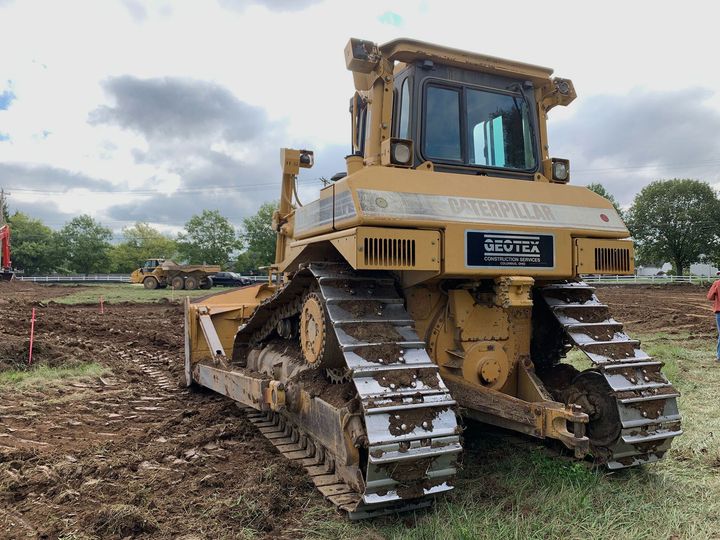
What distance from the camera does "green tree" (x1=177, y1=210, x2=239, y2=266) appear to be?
7038 centimetres

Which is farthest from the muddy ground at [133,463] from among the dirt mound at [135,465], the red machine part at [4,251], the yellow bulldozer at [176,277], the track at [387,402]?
the red machine part at [4,251]

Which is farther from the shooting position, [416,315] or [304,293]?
[304,293]

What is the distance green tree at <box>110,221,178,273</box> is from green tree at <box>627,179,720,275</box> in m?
65.3

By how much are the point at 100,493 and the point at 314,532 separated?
1.68 m

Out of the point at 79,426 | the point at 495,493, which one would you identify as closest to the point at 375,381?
the point at 495,493

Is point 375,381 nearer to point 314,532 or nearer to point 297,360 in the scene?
point 314,532

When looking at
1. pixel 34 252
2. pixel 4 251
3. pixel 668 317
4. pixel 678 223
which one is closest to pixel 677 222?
pixel 678 223

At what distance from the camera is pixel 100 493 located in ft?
13.4

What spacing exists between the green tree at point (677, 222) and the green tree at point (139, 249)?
214 ft

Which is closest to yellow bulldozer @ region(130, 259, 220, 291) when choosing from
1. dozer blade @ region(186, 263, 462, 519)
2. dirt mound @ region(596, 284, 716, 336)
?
dirt mound @ region(596, 284, 716, 336)

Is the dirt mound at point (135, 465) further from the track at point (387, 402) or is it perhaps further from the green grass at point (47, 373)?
the track at point (387, 402)

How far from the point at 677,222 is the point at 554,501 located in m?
57.1

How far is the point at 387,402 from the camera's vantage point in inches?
134

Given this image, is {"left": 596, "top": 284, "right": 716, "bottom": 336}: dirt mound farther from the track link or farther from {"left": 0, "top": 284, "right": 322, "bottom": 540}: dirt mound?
{"left": 0, "top": 284, "right": 322, "bottom": 540}: dirt mound
